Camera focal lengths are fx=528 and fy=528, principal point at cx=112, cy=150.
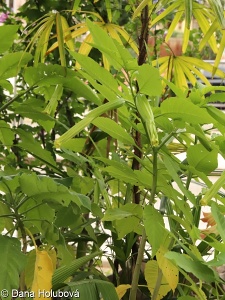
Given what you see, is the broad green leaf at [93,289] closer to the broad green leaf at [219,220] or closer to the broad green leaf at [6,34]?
the broad green leaf at [219,220]

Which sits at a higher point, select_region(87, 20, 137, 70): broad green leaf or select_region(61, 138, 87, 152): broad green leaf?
select_region(87, 20, 137, 70): broad green leaf

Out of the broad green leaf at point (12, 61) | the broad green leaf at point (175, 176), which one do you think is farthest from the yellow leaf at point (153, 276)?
the broad green leaf at point (12, 61)

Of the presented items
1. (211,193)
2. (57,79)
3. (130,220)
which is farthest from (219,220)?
(57,79)

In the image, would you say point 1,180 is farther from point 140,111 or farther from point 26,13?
point 26,13

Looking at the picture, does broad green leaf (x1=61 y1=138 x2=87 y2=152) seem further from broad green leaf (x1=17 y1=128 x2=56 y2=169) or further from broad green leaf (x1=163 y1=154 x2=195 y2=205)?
broad green leaf (x1=163 y1=154 x2=195 y2=205)

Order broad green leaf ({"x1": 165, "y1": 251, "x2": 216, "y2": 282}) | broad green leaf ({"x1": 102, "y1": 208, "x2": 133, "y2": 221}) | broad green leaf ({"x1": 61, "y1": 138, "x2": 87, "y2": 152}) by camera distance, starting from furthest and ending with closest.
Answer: broad green leaf ({"x1": 61, "y1": 138, "x2": 87, "y2": 152})
broad green leaf ({"x1": 102, "y1": 208, "x2": 133, "y2": 221})
broad green leaf ({"x1": 165, "y1": 251, "x2": 216, "y2": 282})

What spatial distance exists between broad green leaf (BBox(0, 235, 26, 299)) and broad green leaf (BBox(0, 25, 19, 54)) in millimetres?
199

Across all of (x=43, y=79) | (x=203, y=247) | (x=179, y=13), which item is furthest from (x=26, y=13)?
(x=203, y=247)

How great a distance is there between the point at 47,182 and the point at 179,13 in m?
0.40

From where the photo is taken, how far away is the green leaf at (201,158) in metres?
0.48

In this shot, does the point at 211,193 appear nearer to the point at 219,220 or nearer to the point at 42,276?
the point at 219,220

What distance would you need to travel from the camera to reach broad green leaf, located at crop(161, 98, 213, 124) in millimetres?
419

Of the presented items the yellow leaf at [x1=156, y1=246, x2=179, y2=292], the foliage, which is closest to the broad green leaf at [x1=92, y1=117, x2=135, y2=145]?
the foliage

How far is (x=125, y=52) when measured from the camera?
1.43ft
